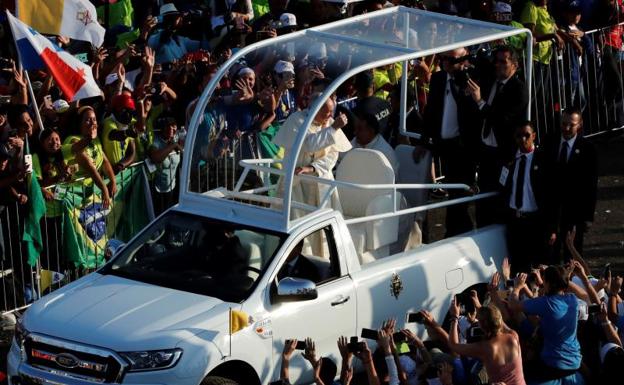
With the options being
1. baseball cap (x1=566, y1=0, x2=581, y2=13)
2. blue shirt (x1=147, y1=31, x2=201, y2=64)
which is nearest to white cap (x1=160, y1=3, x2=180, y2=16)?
blue shirt (x1=147, y1=31, x2=201, y2=64)

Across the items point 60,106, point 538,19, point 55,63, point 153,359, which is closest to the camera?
point 153,359

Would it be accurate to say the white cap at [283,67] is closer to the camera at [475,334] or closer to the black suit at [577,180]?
the black suit at [577,180]

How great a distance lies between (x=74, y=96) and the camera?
46.2ft

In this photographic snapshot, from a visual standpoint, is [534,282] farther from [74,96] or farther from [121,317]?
[74,96]

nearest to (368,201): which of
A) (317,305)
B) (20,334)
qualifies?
(317,305)

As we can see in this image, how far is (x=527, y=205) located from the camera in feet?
43.6

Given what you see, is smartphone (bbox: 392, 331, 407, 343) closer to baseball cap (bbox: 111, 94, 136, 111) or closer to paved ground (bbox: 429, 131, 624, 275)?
paved ground (bbox: 429, 131, 624, 275)

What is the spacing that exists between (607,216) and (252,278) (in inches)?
265

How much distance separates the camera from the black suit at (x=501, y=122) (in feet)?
45.6

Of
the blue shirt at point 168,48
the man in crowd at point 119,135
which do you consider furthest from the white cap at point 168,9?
the man in crowd at point 119,135

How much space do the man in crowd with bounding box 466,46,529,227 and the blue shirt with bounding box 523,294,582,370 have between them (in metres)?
2.95

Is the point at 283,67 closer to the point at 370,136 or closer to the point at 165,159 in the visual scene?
the point at 370,136

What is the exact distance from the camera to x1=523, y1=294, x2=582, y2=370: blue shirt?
1091 centimetres

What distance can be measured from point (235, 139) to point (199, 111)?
5.69 feet
